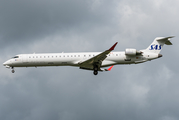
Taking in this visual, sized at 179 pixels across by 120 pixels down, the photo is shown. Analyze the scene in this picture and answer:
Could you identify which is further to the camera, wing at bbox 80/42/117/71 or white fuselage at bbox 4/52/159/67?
white fuselage at bbox 4/52/159/67

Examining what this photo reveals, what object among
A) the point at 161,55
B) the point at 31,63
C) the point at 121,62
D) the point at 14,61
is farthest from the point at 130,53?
the point at 14,61

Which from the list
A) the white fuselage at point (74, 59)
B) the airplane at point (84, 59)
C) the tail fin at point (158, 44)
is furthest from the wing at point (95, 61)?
the tail fin at point (158, 44)

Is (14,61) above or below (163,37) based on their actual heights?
below

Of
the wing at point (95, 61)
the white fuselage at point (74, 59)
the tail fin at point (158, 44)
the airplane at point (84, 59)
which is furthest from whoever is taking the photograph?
the tail fin at point (158, 44)

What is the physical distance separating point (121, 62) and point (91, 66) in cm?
417

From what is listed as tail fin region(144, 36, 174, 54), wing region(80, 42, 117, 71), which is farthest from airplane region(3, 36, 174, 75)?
tail fin region(144, 36, 174, 54)

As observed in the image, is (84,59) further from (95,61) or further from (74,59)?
(95,61)

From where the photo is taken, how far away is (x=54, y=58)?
36.8 m

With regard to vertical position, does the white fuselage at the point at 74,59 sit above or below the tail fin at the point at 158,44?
below

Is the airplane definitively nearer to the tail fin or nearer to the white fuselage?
the white fuselage

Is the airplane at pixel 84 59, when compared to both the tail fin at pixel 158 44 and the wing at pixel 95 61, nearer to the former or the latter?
the wing at pixel 95 61

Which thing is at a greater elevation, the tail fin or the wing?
the tail fin

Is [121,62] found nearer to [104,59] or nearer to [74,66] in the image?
[104,59]

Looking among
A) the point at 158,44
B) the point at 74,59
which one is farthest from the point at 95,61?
the point at 158,44
